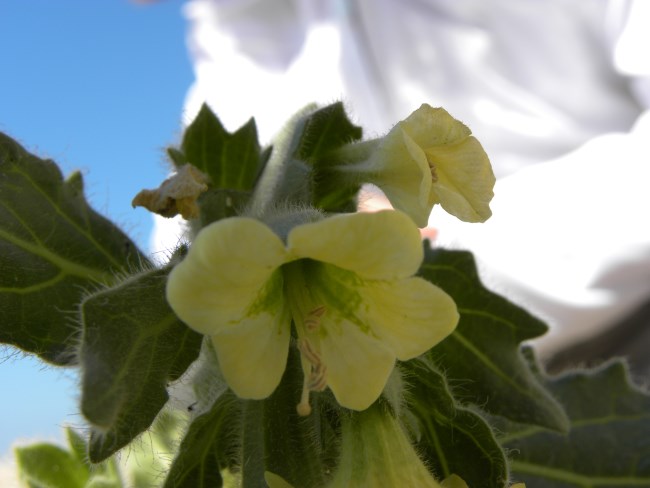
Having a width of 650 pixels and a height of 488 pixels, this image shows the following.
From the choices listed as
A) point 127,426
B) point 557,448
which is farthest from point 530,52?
point 127,426

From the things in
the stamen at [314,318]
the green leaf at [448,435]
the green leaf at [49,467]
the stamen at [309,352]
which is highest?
the stamen at [314,318]

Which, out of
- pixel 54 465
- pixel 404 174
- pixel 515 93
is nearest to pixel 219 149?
pixel 404 174

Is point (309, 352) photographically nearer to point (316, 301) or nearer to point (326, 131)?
point (316, 301)

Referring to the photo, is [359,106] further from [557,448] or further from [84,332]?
[84,332]

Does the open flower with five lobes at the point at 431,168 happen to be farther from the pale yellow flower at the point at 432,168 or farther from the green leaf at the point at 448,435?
the green leaf at the point at 448,435

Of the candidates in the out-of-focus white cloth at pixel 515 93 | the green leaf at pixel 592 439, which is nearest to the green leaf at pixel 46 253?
the green leaf at pixel 592 439
